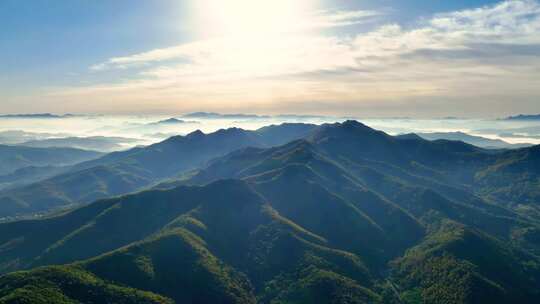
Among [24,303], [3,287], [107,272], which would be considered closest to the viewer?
[24,303]

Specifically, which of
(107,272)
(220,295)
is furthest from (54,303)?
(220,295)

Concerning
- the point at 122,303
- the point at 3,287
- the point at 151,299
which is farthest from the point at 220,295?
the point at 3,287

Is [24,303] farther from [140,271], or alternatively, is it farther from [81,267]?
[140,271]

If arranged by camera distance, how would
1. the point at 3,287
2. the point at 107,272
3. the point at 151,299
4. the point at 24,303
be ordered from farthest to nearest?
the point at 107,272 < the point at 151,299 < the point at 3,287 < the point at 24,303

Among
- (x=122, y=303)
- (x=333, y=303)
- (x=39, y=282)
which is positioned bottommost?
(x=333, y=303)

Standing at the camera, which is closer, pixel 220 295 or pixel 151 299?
pixel 151 299

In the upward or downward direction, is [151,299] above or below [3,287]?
below

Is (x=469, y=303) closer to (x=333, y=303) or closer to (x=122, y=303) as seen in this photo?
(x=333, y=303)

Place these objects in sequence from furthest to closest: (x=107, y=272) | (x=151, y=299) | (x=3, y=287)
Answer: (x=107, y=272)
(x=151, y=299)
(x=3, y=287)

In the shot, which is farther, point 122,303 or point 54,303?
point 122,303
